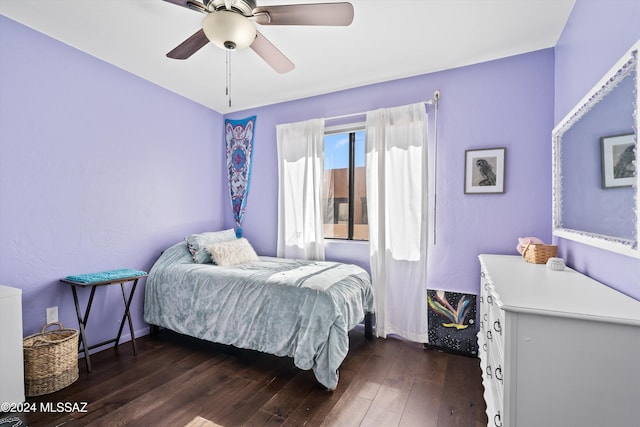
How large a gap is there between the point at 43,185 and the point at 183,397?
191 centimetres

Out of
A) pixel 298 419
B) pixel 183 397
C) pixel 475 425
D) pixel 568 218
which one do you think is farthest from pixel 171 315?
pixel 568 218

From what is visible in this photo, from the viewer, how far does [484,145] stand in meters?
2.71

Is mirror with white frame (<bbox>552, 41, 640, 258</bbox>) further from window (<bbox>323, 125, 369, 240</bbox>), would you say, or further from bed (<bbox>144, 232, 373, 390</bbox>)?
window (<bbox>323, 125, 369, 240</bbox>)

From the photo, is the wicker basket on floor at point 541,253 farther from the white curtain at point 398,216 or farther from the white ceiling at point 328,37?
the white ceiling at point 328,37

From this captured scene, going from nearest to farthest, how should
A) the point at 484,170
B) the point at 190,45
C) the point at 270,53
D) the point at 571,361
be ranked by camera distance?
Result: 1. the point at 571,361
2. the point at 190,45
3. the point at 270,53
4. the point at 484,170

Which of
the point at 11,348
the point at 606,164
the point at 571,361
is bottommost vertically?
the point at 11,348

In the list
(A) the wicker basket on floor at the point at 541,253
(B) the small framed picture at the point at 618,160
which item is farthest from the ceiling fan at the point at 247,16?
(A) the wicker basket on floor at the point at 541,253

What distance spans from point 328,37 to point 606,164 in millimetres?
1945

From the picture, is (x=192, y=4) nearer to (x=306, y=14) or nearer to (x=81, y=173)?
(x=306, y=14)

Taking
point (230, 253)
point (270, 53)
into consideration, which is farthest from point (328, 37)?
point (230, 253)

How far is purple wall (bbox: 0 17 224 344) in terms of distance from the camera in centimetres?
222

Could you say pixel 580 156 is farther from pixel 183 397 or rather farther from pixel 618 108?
pixel 183 397

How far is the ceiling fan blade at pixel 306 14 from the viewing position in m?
1.59

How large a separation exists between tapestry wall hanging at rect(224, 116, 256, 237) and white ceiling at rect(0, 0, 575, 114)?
2.64 feet
